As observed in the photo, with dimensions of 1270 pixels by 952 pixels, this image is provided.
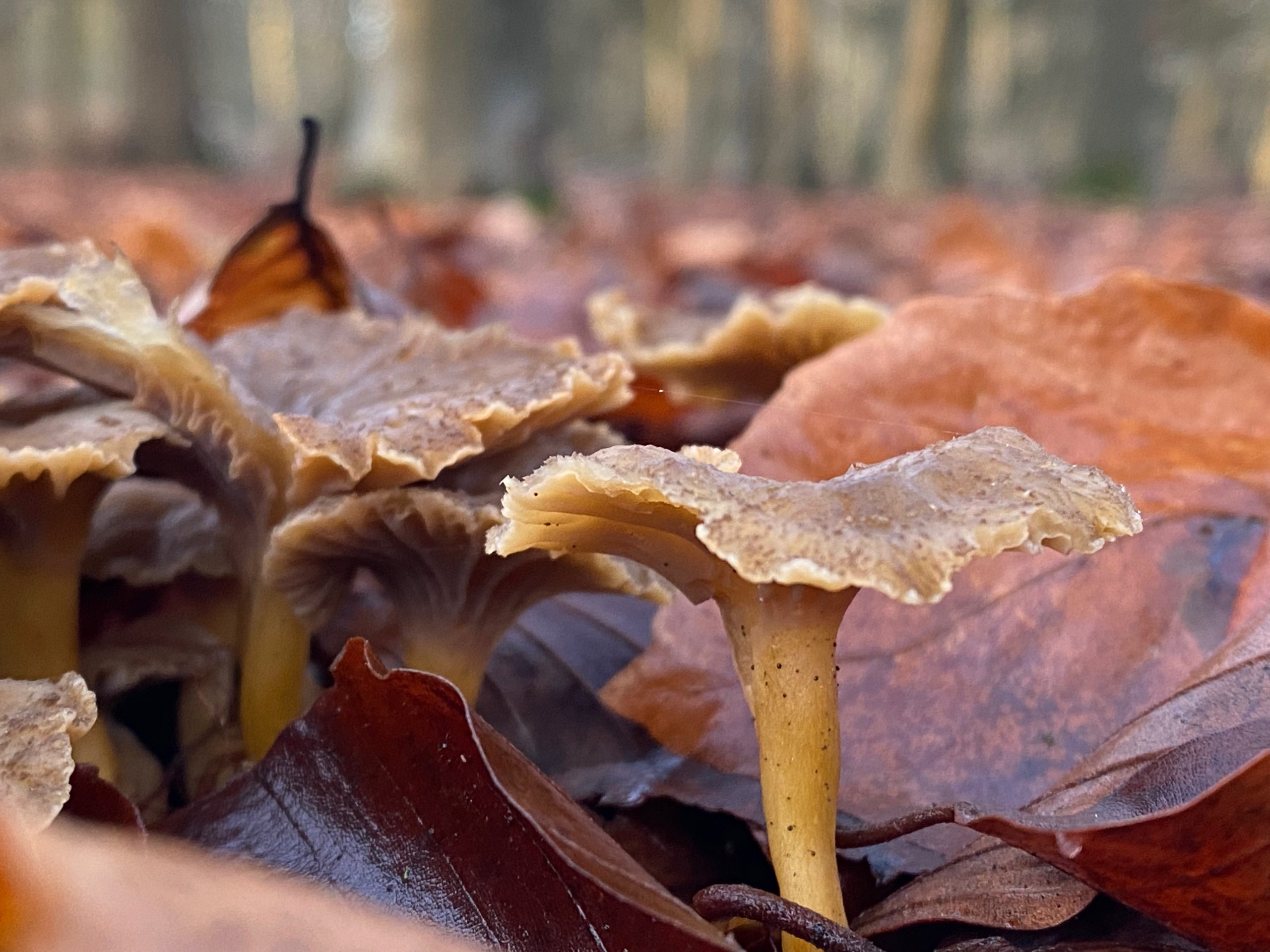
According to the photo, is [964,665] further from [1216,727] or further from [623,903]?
[623,903]

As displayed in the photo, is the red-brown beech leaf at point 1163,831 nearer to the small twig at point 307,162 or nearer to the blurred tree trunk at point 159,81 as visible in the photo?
the small twig at point 307,162

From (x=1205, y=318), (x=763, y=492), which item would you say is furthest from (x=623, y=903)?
(x=1205, y=318)

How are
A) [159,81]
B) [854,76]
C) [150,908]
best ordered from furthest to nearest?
[854,76]
[159,81]
[150,908]

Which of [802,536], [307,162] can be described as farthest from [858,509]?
[307,162]

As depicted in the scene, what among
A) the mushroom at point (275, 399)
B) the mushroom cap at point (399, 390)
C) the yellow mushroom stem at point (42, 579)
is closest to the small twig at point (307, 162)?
the mushroom cap at point (399, 390)

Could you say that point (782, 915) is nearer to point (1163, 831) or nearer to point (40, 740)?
point (1163, 831)
